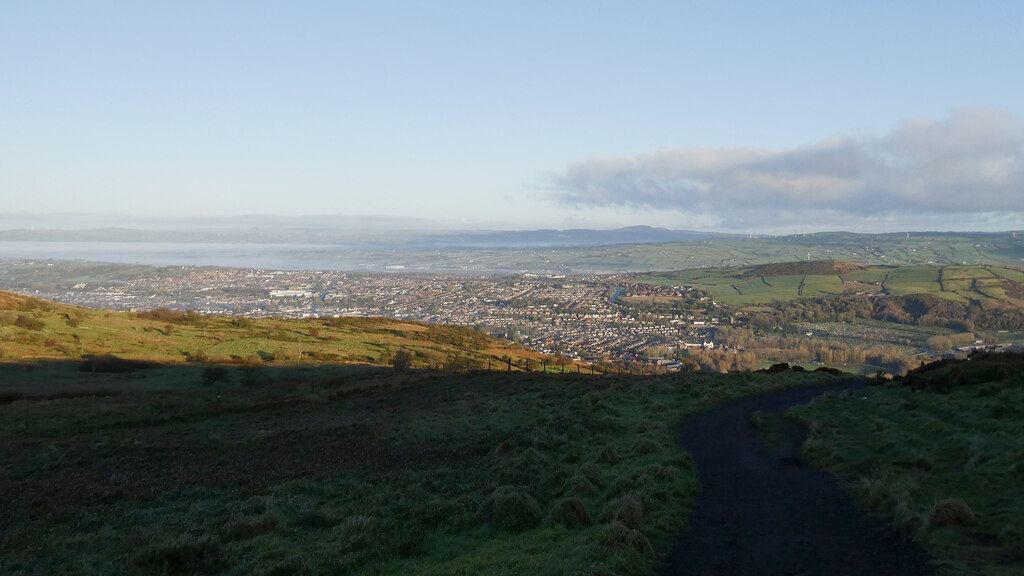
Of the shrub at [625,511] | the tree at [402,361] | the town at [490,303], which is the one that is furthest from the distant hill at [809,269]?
the shrub at [625,511]

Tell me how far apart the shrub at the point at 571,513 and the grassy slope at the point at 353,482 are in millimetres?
40

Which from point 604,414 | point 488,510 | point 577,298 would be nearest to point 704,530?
point 488,510

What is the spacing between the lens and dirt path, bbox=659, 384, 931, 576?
9.06 metres

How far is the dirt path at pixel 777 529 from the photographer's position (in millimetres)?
9062

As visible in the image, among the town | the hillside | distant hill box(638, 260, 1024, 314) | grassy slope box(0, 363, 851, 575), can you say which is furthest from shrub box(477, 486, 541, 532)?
distant hill box(638, 260, 1024, 314)

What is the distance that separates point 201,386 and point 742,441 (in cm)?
3595

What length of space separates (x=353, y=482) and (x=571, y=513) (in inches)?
271

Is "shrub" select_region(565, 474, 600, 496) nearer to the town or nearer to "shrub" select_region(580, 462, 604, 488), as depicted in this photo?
"shrub" select_region(580, 462, 604, 488)

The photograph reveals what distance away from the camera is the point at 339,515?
41.1 feet

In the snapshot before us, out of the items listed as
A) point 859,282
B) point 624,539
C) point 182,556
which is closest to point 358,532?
point 182,556

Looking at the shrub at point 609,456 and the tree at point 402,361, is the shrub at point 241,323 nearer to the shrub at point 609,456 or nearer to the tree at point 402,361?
the tree at point 402,361

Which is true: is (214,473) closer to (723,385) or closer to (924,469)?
(924,469)

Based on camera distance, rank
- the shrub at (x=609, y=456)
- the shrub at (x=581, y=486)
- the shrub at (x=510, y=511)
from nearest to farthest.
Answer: the shrub at (x=510, y=511) → the shrub at (x=581, y=486) → the shrub at (x=609, y=456)

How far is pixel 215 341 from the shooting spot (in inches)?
2276
